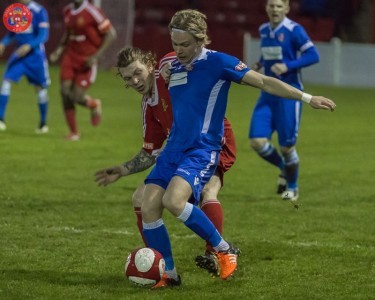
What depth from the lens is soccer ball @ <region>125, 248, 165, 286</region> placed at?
7.37 m

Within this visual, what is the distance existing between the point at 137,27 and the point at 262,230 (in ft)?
81.1

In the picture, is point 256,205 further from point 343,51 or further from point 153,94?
point 343,51

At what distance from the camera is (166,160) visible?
755 cm

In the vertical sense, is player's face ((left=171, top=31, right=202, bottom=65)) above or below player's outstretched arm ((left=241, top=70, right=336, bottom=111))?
above

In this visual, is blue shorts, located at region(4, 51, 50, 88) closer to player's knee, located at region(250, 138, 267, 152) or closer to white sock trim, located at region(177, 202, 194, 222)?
player's knee, located at region(250, 138, 267, 152)

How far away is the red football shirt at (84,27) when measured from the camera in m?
18.0

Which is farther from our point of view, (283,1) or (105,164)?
(105,164)

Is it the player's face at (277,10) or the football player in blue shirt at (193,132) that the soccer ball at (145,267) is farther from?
the player's face at (277,10)

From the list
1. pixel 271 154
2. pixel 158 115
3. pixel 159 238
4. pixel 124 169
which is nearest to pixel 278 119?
pixel 271 154

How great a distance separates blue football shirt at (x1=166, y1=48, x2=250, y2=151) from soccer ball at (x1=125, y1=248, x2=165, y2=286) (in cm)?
74

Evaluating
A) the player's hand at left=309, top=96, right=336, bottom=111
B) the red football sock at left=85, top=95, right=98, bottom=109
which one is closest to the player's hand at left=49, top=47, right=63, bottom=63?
the red football sock at left=85, top=95, right=98, bottom=109

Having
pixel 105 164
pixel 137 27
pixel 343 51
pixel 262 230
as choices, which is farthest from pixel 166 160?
pixel 137 27

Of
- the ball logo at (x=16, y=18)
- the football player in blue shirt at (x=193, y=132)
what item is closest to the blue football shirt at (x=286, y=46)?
the ball logo at (x=16, y=18)

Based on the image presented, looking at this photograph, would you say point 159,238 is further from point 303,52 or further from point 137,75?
point 303,52
